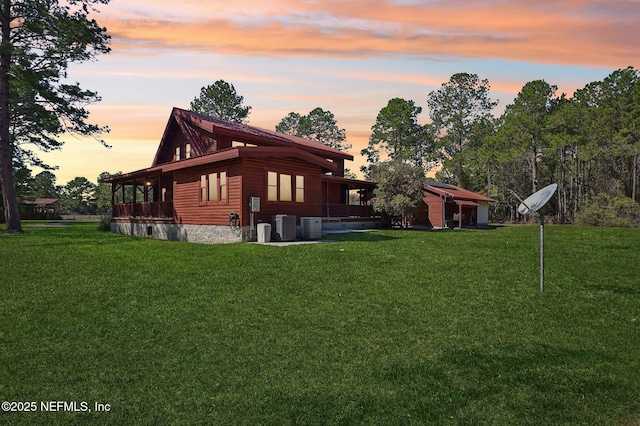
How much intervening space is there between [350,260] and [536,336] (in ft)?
19.5

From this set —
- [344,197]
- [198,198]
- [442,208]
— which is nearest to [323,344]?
[198,198]

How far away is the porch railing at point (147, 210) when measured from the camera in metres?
22.1

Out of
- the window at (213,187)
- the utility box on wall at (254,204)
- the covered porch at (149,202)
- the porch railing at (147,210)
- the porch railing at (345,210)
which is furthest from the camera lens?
the porch railing at (345,210)

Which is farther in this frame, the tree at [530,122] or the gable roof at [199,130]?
the tree at [530,122]

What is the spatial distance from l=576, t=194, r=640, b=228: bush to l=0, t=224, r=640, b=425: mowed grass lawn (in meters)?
31.4

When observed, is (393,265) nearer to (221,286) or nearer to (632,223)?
(221,286)

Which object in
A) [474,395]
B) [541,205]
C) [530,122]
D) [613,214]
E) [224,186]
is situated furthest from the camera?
[530,122]

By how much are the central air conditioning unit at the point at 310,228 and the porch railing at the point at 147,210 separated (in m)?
8.97

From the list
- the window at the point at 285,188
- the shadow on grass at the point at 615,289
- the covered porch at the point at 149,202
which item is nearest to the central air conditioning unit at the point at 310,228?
the window at the point at 285,188

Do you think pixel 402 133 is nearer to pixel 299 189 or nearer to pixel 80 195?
pixel 299 189

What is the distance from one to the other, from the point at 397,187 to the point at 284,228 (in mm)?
13299

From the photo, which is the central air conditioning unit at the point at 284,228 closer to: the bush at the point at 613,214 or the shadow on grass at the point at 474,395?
the shadow on grass at the point at 474,395

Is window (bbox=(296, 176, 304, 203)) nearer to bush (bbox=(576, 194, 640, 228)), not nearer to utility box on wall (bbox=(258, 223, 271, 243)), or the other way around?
utility box on wall (bbox=(258, 223, 271, 243))

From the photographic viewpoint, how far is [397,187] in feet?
88.9
